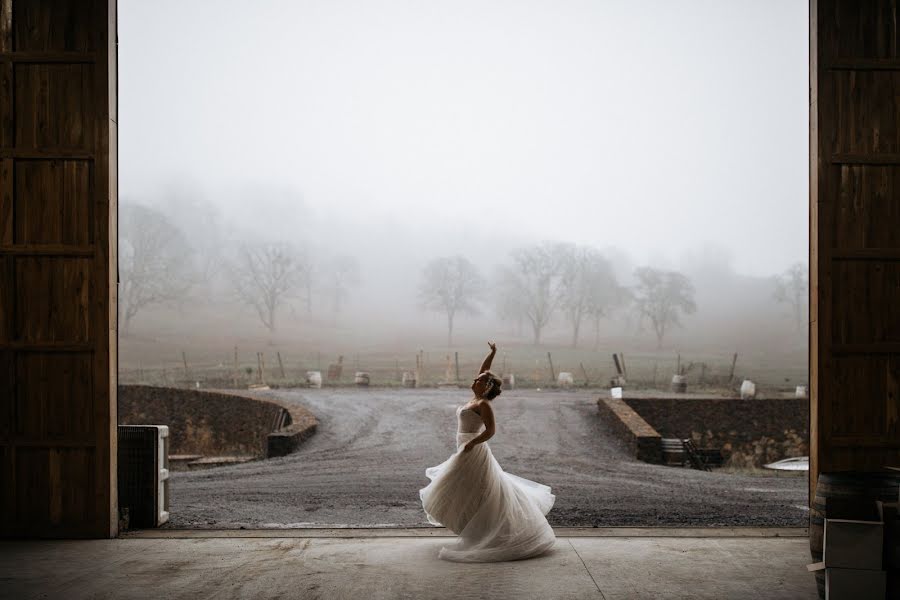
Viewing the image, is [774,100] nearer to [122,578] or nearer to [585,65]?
[585,65]

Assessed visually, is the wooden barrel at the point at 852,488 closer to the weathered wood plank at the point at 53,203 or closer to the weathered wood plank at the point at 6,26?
the weathered wood plank at the point at 53,203

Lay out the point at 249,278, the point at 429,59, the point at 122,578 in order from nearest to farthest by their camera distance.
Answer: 1. the point at 122,578
2. the point at 249,278
3. the point at 429,59

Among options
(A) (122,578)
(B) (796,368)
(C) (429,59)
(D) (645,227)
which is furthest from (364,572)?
(C) (429,59)

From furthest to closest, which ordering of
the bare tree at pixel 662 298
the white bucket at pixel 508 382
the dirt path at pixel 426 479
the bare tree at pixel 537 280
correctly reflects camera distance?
the bare tree at pixel 537 280, the bare tree at pixel 662 298, the white bucket at pixel 508 382, the dirt path at pixel 426 479

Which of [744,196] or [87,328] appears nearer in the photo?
[87,328]

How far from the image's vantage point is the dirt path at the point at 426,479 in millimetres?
9523

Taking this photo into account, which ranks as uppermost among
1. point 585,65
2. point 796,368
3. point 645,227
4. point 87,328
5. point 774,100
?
point 585,65

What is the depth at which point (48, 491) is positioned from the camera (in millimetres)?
6203

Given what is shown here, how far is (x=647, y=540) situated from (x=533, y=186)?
54.4 meters

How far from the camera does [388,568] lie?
17.8 ft

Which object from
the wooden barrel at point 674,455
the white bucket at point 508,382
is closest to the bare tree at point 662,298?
the white bucket at point 508,382

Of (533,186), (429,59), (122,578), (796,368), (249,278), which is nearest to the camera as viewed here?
(122,578)

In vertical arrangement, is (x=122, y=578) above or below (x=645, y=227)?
below

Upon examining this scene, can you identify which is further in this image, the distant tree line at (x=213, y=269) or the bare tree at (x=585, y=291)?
the bare tree at (x=585, y=291)
